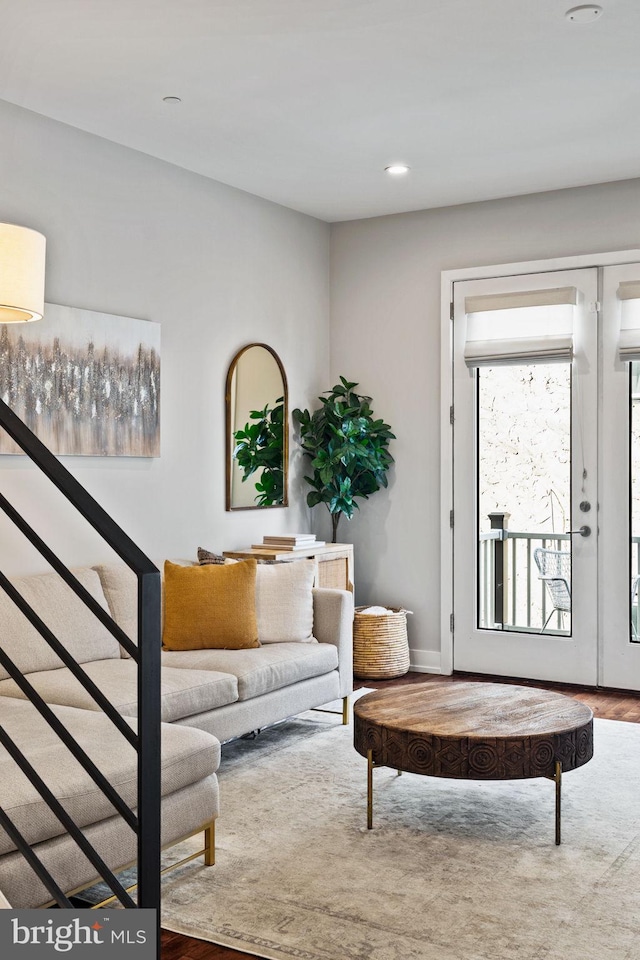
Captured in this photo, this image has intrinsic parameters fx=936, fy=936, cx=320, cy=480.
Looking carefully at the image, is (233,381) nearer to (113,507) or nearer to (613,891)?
(113,507)

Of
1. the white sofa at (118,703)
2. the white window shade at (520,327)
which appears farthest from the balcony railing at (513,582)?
the white sofa at (118,703)

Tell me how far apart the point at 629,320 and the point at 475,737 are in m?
3.01

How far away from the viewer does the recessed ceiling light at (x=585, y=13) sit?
319 cm

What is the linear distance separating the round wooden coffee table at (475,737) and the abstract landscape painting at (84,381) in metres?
1.82

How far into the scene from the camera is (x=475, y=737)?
303 centimetres

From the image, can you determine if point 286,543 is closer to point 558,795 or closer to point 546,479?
point 546,479

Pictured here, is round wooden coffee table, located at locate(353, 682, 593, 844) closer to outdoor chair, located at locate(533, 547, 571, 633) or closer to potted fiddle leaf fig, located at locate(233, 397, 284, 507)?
outdoor chair, located at locate(533, 547, 571, 633)

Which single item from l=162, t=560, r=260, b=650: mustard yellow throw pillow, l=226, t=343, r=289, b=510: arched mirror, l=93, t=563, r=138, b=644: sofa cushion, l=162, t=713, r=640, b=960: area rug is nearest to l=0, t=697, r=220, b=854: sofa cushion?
l=162, t=713, r=640, b=960: area rug

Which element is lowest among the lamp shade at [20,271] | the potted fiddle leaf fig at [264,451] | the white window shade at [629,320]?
the potted fiddle leaf fig at [264,451]

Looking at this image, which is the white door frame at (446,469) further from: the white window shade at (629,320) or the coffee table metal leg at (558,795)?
the coffee table metal leg at (558,795)

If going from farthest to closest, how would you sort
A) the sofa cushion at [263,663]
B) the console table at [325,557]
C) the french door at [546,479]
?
the french door at [546,479] < the console table at [325,557] < the sofa cushion at [263,663]

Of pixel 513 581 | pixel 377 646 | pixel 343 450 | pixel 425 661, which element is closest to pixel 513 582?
pixel 513 581

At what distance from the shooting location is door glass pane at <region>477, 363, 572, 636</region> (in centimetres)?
542

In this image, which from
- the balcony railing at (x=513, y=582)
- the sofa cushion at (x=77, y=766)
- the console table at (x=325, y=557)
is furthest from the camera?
the balcony railing at (x=513, y=582)
